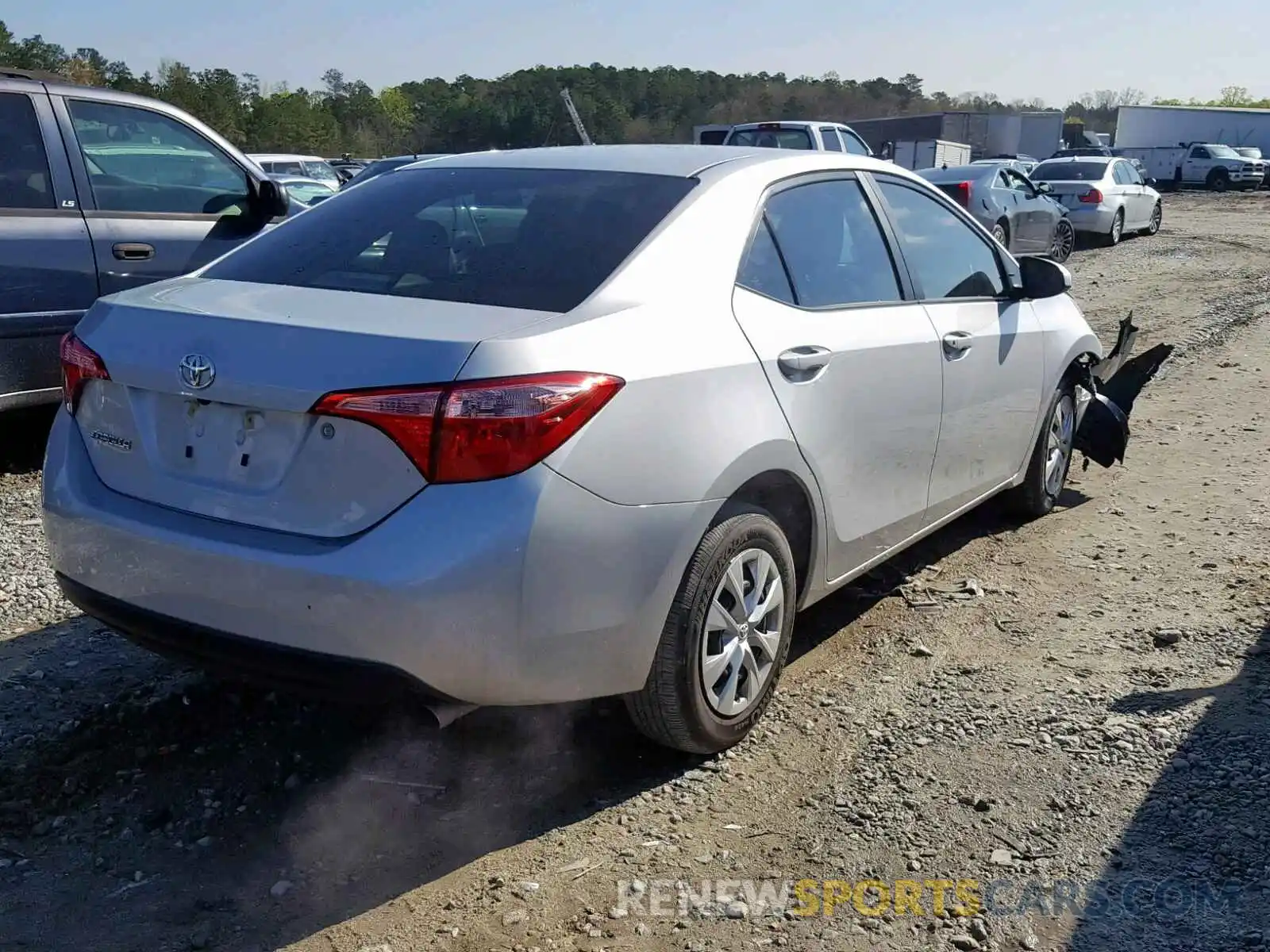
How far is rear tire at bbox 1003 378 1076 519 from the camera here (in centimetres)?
533

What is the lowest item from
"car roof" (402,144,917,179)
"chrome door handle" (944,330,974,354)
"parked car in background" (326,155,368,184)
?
"parked car in background" (326,155,368,184)

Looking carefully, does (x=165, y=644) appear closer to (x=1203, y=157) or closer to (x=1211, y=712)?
(x=1211, y=712)

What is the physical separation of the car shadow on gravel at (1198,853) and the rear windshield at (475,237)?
191 centimetres

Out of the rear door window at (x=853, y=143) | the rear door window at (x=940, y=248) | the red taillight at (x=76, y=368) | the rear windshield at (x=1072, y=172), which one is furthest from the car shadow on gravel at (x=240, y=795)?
the rear windshield at (x=1072, y=172)

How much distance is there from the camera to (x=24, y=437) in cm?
660

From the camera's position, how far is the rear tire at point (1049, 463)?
17.5 ft

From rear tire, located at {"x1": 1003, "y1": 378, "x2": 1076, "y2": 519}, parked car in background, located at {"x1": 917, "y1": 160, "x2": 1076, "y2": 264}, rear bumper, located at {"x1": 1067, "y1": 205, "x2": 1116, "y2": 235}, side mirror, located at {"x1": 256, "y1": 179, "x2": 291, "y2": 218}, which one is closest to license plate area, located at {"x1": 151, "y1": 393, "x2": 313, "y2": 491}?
rear tire, located at {"x1": 1003, "y1": 378, "x2": 1076, "y2": 519}

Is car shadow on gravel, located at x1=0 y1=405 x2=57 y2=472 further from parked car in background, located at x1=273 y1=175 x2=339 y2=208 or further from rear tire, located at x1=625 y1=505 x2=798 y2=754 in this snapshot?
parked car in background, located at x1=273 y1=175 x2=339 y2=208

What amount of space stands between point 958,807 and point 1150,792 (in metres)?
0.53

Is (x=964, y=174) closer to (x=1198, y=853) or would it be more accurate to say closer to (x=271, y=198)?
(x=271, y=198)

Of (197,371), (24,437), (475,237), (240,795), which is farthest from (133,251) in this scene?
(240,795)

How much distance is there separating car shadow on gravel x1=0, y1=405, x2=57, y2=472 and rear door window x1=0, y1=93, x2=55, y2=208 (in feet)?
3.69

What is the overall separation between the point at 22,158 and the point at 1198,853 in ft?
18.6

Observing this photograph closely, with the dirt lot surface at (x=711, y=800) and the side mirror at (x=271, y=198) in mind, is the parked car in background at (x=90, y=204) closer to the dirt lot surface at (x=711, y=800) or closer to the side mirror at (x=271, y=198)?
the side mirror at (x=271, y=198)
